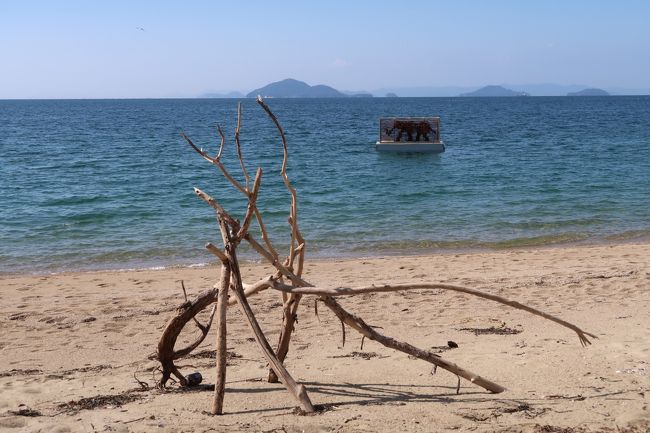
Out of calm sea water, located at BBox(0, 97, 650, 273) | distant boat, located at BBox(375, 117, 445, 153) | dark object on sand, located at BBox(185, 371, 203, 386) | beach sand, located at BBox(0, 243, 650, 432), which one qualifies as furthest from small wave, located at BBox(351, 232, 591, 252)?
distant boat, located at BBox(375, 117, 445, 153)

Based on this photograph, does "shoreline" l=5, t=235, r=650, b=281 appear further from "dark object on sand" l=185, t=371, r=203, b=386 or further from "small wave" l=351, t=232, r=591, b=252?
"dark object on sand" l=185, t=371, r=203, b=386

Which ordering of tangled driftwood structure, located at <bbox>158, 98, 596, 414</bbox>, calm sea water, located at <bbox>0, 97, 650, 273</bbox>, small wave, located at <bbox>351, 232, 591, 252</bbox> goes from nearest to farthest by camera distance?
tangled driftwood structure, located at <bbox>158, 98, 596, 414</bbox> → small wave, located at <bbox>351, 232, 591, 252</bbox> → calm sea water, located at <bbox>0, 97, 650, 273</bbox>

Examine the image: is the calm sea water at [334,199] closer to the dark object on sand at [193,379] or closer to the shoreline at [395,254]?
the shoreline at [395,254]

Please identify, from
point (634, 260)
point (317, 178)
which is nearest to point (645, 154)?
point (317, 178)

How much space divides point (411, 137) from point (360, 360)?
2847cm

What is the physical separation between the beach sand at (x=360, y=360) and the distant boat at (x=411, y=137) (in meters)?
22.1

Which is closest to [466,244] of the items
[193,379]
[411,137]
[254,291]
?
[193,379]

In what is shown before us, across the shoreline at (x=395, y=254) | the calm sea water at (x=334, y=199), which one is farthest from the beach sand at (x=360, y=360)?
the calm sea water at (x=334, y=199)

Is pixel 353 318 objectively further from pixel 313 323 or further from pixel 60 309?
pixel 60 309

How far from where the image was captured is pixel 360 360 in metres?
6.51

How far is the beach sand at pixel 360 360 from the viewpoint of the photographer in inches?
197

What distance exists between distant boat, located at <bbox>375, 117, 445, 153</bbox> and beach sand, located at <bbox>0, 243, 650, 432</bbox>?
22067 millimetres

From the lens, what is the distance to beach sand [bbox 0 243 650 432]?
16.4 ft

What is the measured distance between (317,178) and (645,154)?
607 inches
